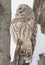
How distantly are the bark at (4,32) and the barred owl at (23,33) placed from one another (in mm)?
202

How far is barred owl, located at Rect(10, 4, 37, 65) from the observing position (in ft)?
2.49

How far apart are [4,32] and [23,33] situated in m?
0.22

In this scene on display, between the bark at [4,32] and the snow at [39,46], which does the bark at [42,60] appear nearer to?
the snow at [39,46]

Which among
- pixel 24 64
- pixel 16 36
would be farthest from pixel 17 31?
pixel 24 64

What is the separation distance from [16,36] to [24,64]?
5.1 inches

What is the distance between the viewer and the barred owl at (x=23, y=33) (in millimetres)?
760

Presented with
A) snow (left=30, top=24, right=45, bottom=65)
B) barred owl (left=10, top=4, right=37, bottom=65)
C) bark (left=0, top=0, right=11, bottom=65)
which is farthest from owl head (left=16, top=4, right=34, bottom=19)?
bark (left=0, top=0, right=11, bottom=65)

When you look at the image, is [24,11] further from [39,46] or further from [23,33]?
[39,46]

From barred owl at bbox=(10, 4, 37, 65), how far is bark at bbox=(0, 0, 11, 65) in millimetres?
202

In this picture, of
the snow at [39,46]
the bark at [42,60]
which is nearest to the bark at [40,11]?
the snow at [39,46]

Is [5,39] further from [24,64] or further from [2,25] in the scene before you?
[24,64]

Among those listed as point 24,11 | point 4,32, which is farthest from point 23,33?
point 4,32

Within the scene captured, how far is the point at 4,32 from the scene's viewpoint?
555mm

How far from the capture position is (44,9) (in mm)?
815
